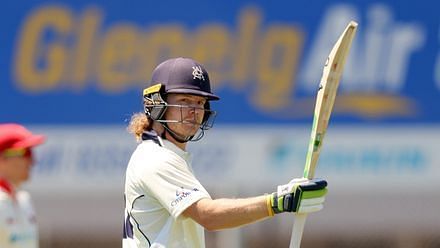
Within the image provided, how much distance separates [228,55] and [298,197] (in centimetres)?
473

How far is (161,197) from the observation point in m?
3.70

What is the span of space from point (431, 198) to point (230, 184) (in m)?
1.43

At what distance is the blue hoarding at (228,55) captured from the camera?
813cm

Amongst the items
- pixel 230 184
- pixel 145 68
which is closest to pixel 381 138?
pixel 230 184

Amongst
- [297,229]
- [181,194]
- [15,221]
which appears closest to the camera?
[181,194]

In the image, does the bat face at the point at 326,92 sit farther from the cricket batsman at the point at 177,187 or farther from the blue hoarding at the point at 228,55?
the blue hoarding at the point at 228,55

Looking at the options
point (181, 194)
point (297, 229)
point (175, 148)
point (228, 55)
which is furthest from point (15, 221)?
point (228, 55)

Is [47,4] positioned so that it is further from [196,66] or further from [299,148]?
[196,66]

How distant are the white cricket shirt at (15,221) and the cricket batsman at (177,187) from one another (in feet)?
3.86

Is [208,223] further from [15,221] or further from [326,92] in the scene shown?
[15,221]

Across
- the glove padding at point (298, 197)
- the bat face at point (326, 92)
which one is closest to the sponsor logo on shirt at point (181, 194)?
the glove padding at point (298, 197)

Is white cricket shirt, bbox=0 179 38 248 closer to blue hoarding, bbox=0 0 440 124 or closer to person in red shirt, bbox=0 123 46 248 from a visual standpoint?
person in red shirt, bbox=0 123 46 248

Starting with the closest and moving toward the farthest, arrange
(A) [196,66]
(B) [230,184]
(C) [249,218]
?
(C) [249,218], (A) [196,66], (B) [230,184]

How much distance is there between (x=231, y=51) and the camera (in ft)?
27.0
